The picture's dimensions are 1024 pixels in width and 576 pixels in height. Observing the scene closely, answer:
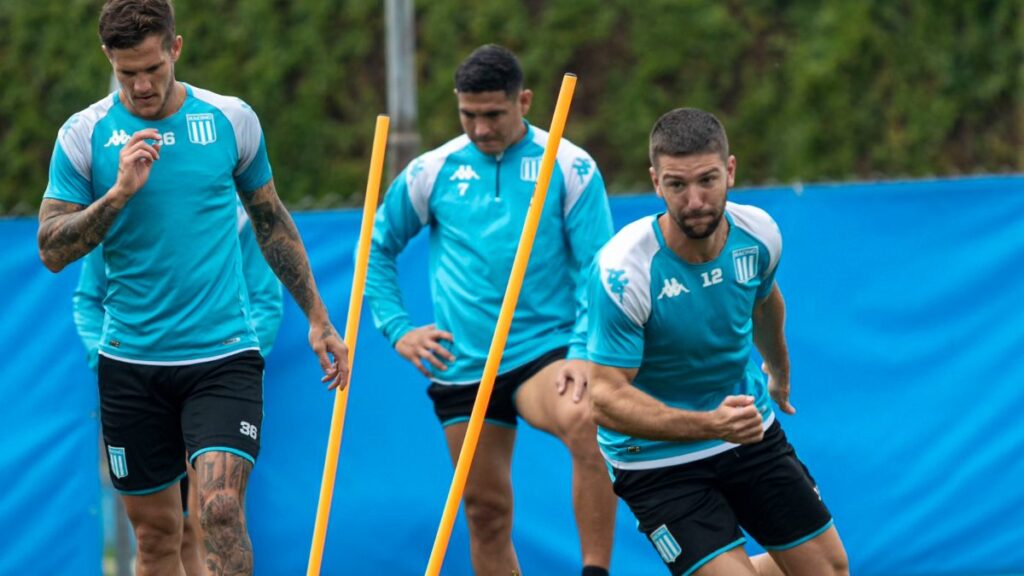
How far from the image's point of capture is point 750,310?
16.7ft

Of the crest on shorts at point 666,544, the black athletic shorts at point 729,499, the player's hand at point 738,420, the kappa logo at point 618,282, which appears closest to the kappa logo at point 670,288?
the kappa logo at point 618,282

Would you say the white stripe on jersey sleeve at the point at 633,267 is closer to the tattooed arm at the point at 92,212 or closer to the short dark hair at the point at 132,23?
the tattooed arm at the point at 92,212

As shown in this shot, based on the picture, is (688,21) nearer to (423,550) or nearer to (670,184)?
(423,550)

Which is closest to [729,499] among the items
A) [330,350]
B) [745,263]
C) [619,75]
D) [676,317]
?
[676,317]

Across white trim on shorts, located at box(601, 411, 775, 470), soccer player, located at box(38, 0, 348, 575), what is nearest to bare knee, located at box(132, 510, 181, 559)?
soccer player, located at box(38, 0, 348, 575)

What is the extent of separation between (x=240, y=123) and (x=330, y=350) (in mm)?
861

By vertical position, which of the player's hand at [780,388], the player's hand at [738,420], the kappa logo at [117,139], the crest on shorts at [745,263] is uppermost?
the kappa logo at [117,139]

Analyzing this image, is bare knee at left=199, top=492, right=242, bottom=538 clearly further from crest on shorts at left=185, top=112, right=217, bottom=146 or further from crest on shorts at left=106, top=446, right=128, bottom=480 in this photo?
crest on shorts at left=185, top=112, right=217, bottom=146

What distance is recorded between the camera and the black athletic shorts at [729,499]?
498 cm

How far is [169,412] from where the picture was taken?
5367 millimetres

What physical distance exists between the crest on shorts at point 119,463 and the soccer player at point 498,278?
A: 4.89ft

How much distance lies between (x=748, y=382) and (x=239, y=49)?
8026 millimetres

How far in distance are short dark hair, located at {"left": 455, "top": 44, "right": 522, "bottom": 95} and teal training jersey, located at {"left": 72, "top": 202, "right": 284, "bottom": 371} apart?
1199 mm

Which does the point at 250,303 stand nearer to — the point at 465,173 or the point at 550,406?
the point at 465,173
